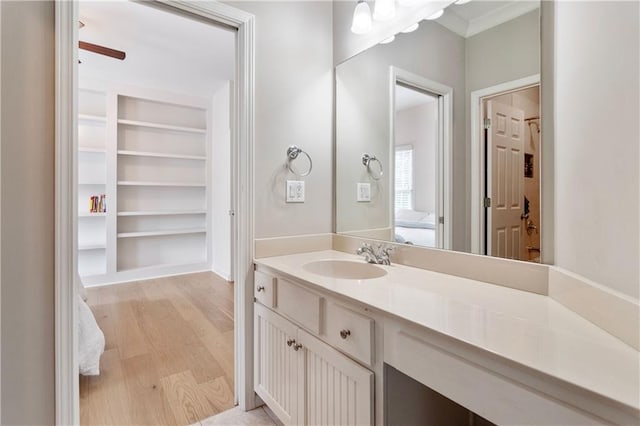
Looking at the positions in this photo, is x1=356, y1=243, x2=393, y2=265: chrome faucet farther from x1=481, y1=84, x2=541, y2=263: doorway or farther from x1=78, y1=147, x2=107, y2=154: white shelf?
x1=78, y1=147, x2=107, y2=154: white shelf

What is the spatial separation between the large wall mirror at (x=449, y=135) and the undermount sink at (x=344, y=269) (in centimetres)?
25

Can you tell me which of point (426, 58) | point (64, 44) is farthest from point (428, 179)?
point (64, 44)

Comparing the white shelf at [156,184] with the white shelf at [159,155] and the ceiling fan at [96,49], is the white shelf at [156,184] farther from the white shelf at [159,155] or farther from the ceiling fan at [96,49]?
the ceiling fan at [96,49]

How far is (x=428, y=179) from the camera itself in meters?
1.42

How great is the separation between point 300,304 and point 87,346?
1452 millimetres

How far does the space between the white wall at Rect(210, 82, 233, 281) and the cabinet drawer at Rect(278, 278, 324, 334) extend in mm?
2619

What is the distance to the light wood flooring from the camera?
152 centimetres

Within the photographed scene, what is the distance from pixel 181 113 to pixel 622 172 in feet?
15.8

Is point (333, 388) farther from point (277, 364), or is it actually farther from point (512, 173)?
point (512, 173)

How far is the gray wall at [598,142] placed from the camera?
1.96 ft

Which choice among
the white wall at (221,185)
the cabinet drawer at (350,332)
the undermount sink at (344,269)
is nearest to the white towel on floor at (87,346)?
the undermount sink at (344,269)

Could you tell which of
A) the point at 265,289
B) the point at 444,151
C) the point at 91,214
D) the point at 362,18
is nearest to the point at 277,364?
the point at 265,289

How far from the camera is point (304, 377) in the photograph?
3.77 feet

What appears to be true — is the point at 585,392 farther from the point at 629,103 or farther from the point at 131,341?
the point at 131,341
